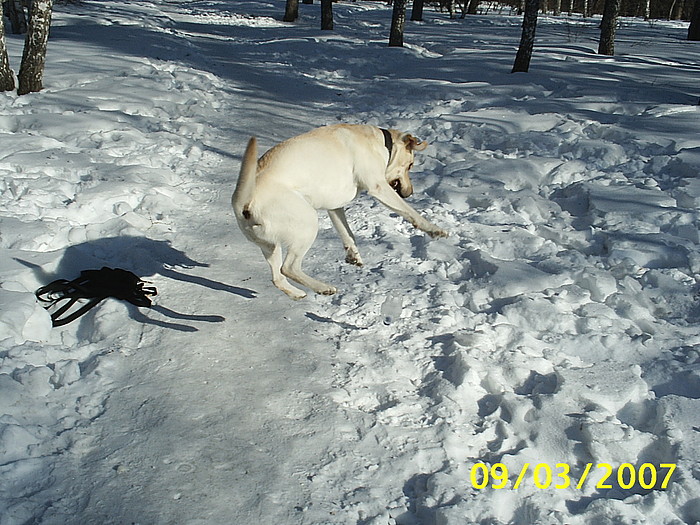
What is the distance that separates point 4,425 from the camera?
2779mm

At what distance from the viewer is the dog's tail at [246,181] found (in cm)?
369

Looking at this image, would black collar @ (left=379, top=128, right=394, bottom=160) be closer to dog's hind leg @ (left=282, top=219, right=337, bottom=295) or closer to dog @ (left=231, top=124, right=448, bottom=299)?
dog @ (left=231, top=124, right=448, bottom=299)

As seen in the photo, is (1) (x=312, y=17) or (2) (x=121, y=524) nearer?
(2) (x=121, y=524)

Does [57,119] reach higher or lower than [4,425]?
higher

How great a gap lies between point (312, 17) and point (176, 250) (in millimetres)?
23575

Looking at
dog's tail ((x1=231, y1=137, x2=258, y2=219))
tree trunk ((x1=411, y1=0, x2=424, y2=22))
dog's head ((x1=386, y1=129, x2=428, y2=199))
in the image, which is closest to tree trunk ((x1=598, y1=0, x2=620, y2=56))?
dog's head ((x1=386, y1=129, x2=428, y2=199))

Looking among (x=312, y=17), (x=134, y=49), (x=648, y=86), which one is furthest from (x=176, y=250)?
(x=312, y=17)

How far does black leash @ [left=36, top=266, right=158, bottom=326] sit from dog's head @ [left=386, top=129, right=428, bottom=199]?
2076 millimetres

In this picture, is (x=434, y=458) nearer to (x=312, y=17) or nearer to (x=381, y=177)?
(x=381, y=177)

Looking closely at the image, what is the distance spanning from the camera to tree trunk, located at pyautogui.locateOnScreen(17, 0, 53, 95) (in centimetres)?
901

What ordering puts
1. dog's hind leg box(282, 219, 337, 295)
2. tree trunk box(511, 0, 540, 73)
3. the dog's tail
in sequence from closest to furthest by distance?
1. the dog's tail
2. dog's hind leg box(282, 219, 337, 295)
3. tree trunk box(511, 0, 540, 73)

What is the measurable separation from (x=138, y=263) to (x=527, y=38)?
30.6 ft
